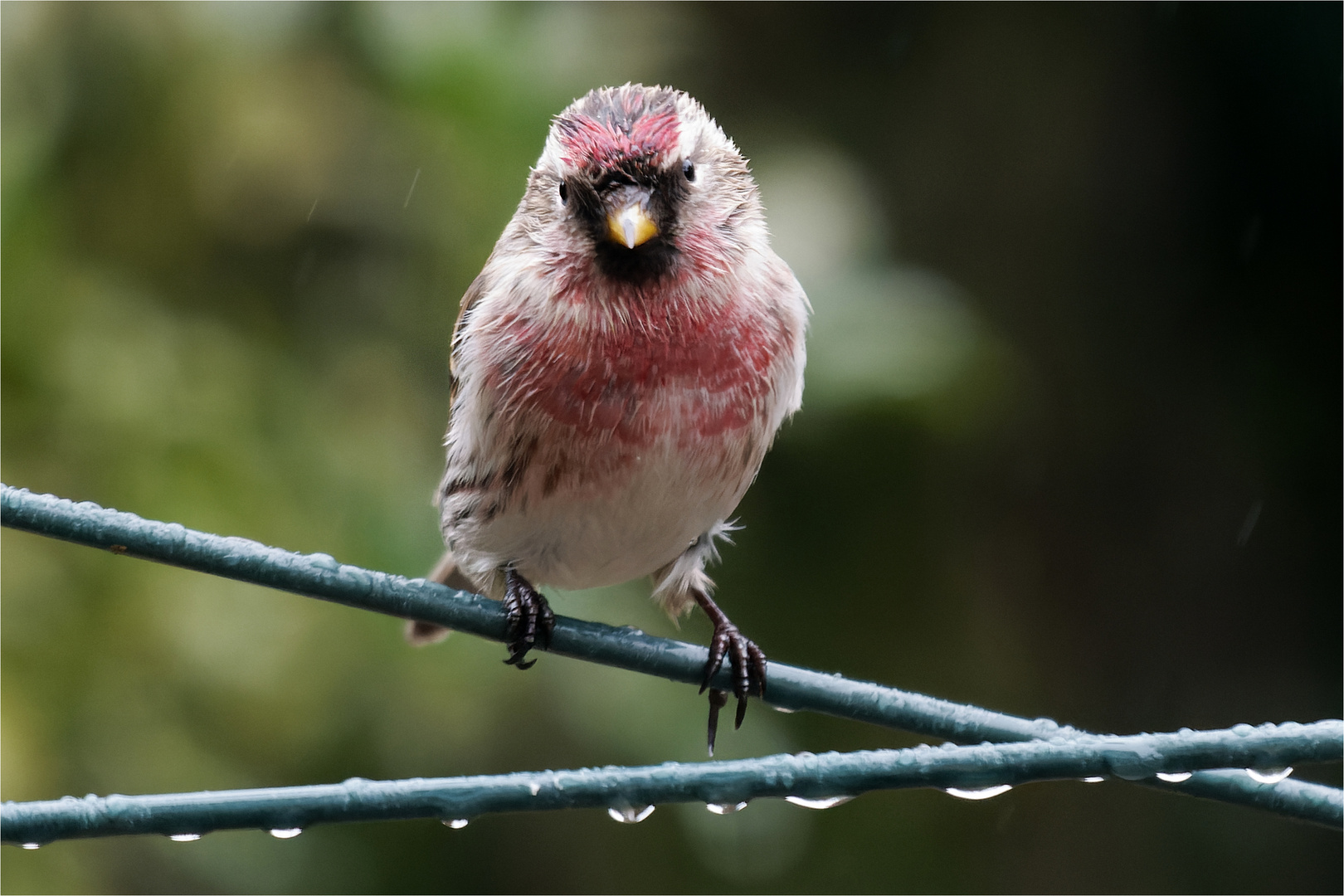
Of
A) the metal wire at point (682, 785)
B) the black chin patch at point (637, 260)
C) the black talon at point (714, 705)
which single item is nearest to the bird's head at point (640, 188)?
the black chin patch at point (637, 260)

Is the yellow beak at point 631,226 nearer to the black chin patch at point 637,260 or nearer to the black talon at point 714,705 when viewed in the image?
the black chin patch at point 637,260

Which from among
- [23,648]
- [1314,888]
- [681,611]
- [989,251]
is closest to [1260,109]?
[989,251]

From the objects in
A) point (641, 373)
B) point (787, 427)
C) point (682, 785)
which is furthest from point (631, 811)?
point (787, 427)

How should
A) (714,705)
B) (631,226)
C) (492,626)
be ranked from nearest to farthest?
(492,626) < (631,226) < (714,705)

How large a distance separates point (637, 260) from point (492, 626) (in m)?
0.76

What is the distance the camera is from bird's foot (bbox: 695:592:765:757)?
191 centimetres

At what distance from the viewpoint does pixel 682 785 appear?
1146mm

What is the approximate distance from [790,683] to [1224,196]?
3.45 metres

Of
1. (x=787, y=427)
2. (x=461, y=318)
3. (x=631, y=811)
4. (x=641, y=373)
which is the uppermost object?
(x=787, y=427)

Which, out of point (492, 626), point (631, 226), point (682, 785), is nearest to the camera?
point (682, 785)

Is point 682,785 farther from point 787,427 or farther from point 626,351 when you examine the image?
point 787,427

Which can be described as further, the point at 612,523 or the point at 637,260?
the point at 612,523

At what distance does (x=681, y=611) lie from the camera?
2.55 metres

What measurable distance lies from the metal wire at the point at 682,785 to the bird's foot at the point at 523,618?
40 centimetres
